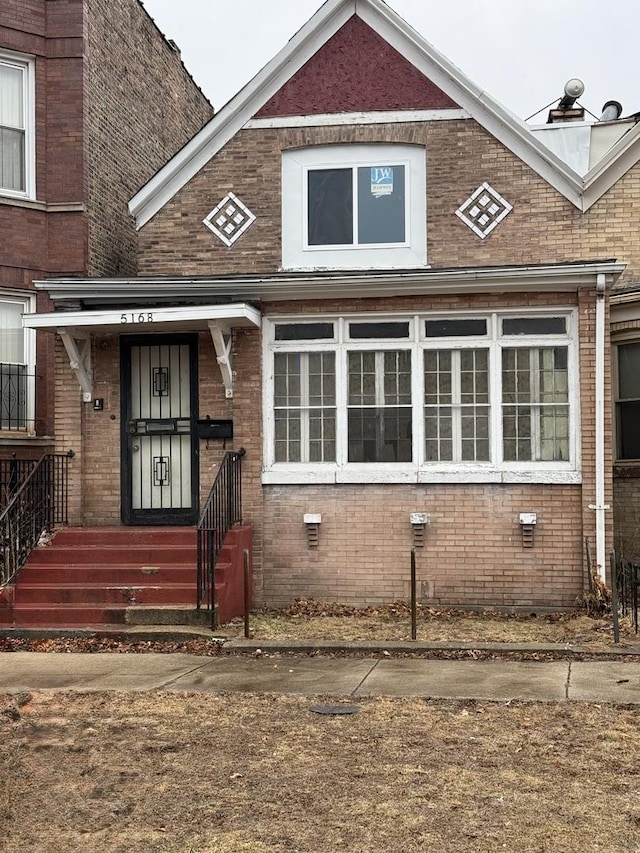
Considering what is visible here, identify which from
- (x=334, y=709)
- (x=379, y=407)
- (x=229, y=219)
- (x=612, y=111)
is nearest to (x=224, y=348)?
(x=379, y=407)

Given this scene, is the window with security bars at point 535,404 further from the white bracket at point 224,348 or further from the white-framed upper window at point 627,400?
the white bracket at point 224,348

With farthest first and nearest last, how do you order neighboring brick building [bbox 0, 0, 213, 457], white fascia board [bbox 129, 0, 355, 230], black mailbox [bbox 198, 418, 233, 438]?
neighboring brick building [bbox 0, 0, 213, 457], white fascia board [bbox 129, 0, 355, 230], black mailbox [bbox 198, 418, 233, 438]

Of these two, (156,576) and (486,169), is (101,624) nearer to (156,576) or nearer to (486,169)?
(156,576)

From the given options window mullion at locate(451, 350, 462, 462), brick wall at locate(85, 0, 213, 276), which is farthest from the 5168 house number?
window mullion at locate(451, 350, 462, 462)

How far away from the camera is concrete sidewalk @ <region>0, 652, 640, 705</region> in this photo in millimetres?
7594

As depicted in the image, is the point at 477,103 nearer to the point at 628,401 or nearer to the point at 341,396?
the point at 341,396

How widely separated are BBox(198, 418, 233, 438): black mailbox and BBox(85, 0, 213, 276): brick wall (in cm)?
372

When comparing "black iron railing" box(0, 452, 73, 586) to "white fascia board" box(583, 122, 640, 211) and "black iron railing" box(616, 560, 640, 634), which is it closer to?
"black iron railing" box(616, 560, 640, 634)

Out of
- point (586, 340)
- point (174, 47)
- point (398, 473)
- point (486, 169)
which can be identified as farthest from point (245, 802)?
point (174, 47)

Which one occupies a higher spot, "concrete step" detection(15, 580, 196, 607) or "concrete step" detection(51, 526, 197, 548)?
"concrete step" detection(51, 526, 197, 548)

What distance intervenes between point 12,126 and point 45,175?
809mm

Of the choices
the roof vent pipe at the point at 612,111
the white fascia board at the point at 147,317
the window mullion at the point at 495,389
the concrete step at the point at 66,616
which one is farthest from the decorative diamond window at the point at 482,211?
the roof vent pipe at the point at 612,111

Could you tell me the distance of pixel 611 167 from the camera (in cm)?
1316

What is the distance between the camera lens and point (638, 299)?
13555mm
